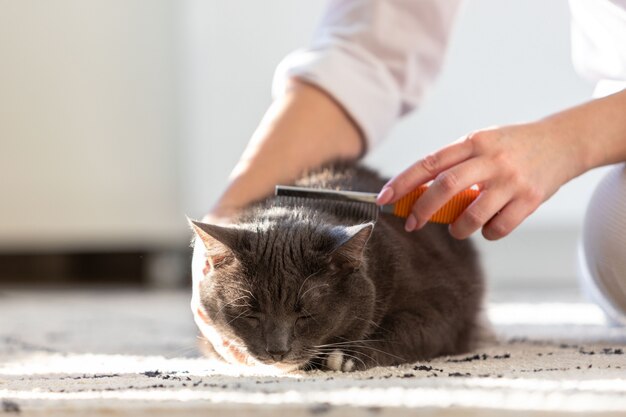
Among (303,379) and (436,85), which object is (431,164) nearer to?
(303,379)

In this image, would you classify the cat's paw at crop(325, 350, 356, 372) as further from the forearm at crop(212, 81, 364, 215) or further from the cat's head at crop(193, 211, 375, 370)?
the forearm at crop(212, 81, 364, 215)

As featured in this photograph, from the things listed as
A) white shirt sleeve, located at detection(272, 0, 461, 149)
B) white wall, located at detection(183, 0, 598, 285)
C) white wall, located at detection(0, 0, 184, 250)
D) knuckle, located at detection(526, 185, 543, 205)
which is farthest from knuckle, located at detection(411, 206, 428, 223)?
white wall, located at detection(0, 0, 184, 250)

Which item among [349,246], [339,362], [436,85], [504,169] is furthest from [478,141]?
[436,85]

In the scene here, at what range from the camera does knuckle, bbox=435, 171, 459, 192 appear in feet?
3.32

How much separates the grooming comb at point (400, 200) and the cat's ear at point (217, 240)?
103 millimetres

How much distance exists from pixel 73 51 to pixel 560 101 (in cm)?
152

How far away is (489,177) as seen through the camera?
3.40 feet

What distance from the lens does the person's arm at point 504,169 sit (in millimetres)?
1034

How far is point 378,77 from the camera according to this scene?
4.85 ft

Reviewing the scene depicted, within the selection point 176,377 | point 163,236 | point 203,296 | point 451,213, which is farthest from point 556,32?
point 176,377

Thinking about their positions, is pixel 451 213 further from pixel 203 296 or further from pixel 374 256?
pixel 203 296

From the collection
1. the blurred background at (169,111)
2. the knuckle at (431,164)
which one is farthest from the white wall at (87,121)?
the knuckle at (431,164)

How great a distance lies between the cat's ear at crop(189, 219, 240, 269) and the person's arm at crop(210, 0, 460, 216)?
25 cm

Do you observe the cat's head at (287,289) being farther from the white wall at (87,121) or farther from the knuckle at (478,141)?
the white wall at (87,121)
